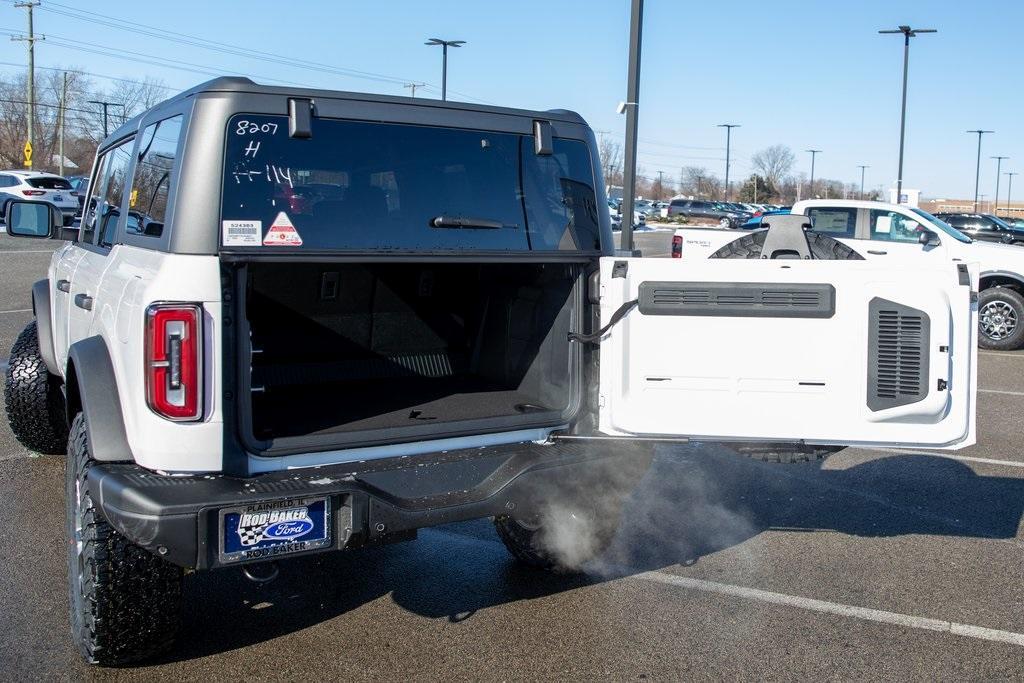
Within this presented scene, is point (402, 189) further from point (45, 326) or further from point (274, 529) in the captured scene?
point (45, 326)

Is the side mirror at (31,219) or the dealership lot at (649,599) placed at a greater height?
the side mirror at (31,219)

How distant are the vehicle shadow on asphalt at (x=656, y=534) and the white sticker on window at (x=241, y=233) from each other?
1598 mm

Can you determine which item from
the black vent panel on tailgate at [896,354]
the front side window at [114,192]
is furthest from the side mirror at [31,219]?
the black vent panel on tailgate at [896,354]

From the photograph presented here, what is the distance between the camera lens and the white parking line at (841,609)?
13.7 ft

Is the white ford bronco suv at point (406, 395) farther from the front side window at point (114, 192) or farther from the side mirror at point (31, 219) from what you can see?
the side mirror at point (31, 219)

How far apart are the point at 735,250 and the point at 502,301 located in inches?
62.9

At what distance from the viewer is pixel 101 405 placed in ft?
11.8

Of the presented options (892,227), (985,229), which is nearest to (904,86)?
(985,229)

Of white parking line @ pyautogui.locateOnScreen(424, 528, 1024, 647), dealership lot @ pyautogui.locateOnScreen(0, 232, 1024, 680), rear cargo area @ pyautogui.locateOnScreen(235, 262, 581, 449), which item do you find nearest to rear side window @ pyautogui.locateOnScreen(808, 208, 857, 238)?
dealership lot @ pyautogui.locateOnScreen(0, 232, 1024, 680)

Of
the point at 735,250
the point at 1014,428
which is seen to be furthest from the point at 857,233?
the point at 735,250

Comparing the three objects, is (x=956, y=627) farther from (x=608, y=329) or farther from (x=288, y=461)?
(x=288, y=461)

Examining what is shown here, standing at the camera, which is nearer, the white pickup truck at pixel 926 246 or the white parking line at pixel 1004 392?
the white parking line at pixel 1004 392

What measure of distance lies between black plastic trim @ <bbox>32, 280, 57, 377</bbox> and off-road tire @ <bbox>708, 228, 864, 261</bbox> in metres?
3.67

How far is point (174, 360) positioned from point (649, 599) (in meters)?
2.32
